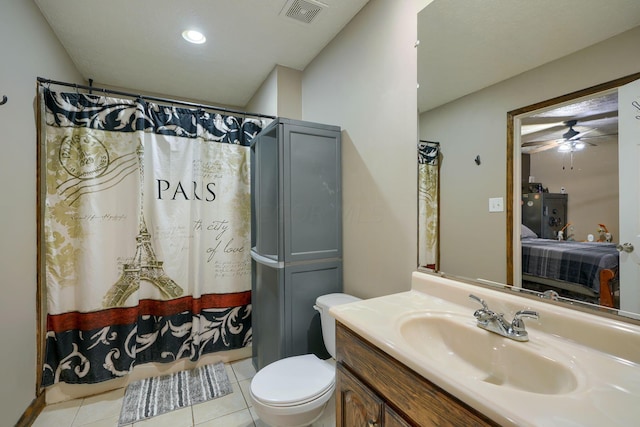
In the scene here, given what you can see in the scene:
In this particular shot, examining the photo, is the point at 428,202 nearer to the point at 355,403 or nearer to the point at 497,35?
the point at 497,35

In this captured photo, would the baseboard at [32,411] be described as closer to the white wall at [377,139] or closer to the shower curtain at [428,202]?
the white wall at [377,139]

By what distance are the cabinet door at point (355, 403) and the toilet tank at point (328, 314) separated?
0.47 metres

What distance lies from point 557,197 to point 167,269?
2.38 metres

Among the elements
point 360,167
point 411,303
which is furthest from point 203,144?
point 411,303

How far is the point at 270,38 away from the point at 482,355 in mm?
2312

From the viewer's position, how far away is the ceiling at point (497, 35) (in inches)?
32.0

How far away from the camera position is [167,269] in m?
2.09

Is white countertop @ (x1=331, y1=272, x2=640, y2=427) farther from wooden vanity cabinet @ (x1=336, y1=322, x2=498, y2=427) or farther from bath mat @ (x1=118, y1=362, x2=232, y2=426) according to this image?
bath mat @ (x1=118, y1=362, x2=232, y2=426)

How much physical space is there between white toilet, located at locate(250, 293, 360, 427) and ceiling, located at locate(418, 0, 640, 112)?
1.39 metres

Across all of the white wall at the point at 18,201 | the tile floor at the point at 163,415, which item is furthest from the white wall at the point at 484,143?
the white wall at the point at 18,201

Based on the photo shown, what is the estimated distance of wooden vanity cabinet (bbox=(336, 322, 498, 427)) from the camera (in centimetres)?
62

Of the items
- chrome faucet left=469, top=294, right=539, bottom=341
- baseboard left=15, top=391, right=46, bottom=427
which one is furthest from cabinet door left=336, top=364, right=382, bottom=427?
baseboard left=15, top=391, right=46, bottom=427

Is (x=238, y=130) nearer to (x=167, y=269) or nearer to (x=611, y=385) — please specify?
(x=167, y=269)

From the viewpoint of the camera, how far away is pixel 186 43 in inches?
83.1
